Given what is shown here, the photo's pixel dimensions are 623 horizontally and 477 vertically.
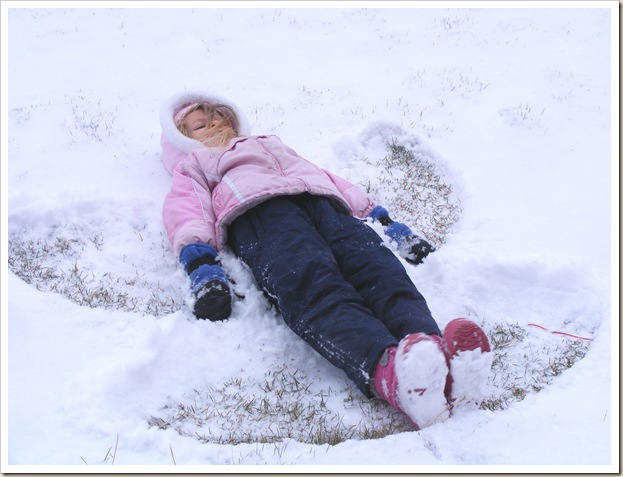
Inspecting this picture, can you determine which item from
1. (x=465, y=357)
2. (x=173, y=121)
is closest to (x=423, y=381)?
(x=465, y=357)

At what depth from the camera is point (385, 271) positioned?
3.77 meters

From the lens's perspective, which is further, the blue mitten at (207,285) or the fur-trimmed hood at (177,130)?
the fur-trimmed hood at (177,130)

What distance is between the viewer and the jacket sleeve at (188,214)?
13.9ft

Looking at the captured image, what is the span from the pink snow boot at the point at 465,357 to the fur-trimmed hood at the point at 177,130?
3.30 m

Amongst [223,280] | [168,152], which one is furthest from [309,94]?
[223,280]

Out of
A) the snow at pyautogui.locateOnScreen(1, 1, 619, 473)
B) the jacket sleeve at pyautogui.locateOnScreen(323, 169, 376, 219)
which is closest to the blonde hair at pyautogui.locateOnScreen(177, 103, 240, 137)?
the snow at pyautogui.locateOnScreen(1, 1, 619, 473)

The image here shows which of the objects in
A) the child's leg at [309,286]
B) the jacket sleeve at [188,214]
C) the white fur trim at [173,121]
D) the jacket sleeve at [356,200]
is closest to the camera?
the child's leg at [309,286]

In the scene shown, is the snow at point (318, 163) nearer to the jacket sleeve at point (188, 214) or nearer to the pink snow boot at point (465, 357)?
the pink snow boot at point (465, 357)

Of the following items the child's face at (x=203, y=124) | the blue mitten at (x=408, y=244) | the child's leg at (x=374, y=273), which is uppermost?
the child's face at (x=203, y=124)

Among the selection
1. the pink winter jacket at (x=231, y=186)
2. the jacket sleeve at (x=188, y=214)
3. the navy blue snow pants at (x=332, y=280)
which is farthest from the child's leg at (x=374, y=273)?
the jacket sleeve at (x=188, y=214)

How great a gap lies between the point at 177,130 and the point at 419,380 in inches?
144

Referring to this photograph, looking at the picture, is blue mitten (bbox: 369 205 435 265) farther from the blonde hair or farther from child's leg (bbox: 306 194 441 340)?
the blonde hair

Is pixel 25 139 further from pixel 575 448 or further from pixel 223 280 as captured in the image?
pixel 575 448

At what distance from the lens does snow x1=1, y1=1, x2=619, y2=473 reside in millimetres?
2869
